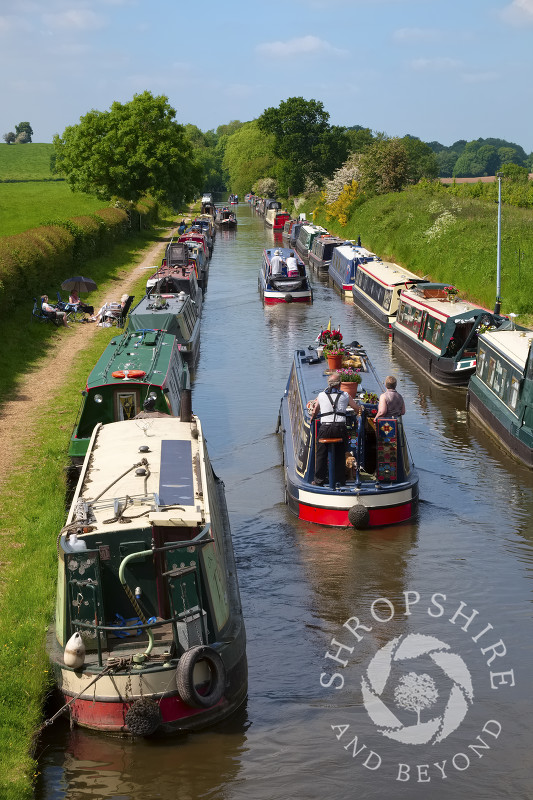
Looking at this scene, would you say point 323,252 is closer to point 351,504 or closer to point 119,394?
point 119,394

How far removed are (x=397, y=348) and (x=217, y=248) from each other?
3834 cm

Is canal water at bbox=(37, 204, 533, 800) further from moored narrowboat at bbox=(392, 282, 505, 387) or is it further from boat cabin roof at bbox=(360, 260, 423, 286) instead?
boat cabin roof at bbox=(360, 260, 423, 286)

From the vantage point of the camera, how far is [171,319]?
1018 inches

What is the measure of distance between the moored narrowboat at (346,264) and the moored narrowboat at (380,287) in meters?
0.82

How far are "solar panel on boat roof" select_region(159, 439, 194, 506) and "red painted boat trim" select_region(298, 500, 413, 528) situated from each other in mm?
3954

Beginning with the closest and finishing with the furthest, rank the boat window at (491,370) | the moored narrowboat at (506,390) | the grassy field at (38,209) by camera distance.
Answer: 1. the moored narrowboat at (506,390)
2. the boat window at (491,370)
3. the grassy field at (38,209)

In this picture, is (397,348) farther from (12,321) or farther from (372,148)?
(372,148)

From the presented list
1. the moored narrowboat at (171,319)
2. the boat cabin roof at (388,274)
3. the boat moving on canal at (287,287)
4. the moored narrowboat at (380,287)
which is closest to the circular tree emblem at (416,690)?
the moored narrowboat at (171,319)

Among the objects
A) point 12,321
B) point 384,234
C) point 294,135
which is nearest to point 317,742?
point 12,321

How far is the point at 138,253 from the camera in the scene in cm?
5491

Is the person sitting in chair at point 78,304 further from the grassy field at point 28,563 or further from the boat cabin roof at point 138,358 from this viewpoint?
the boat cabin roof at point 138,358

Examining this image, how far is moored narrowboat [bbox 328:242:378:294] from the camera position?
44219mm

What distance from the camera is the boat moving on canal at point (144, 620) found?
9695mm

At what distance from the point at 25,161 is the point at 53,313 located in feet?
453
